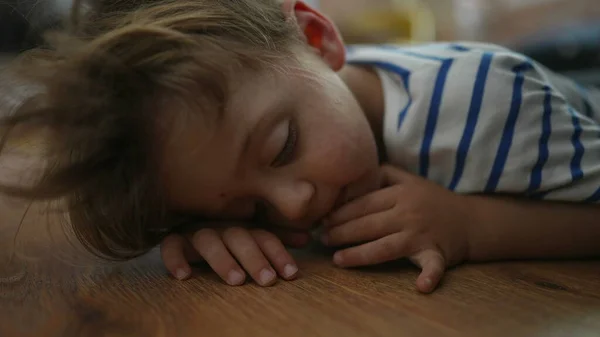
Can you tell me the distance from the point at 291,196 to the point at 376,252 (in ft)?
0.36

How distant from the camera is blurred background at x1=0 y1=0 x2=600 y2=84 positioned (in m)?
→ 1.51

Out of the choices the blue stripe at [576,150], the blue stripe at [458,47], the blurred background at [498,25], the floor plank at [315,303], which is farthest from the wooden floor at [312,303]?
the blurred background at [498,25]

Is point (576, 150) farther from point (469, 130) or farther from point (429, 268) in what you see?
point (429, 268)

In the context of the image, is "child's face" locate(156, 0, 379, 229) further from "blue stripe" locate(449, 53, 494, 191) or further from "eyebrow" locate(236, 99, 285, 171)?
"blue stripe" locate(449, 53, 494, 191)

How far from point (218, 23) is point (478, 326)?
426 mm

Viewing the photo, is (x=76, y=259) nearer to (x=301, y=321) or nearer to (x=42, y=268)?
(x=42, y=268)

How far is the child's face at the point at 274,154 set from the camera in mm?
622

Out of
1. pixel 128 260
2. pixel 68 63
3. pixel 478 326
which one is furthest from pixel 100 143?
pixel 478 326

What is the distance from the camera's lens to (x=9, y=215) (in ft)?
3.06

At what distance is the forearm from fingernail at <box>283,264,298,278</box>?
0.20 m

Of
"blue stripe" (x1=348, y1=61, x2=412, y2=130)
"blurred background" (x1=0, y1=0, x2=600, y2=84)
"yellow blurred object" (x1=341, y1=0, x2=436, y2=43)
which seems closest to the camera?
"blue stripe" (x1=348, y1=61, x2=412, y2=130)

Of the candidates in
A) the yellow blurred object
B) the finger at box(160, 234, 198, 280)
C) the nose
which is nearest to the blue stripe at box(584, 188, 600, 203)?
the nose

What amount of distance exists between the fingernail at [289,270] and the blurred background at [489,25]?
2.80ft

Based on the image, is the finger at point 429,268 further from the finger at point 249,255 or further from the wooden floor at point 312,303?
the finger at point 249,255
